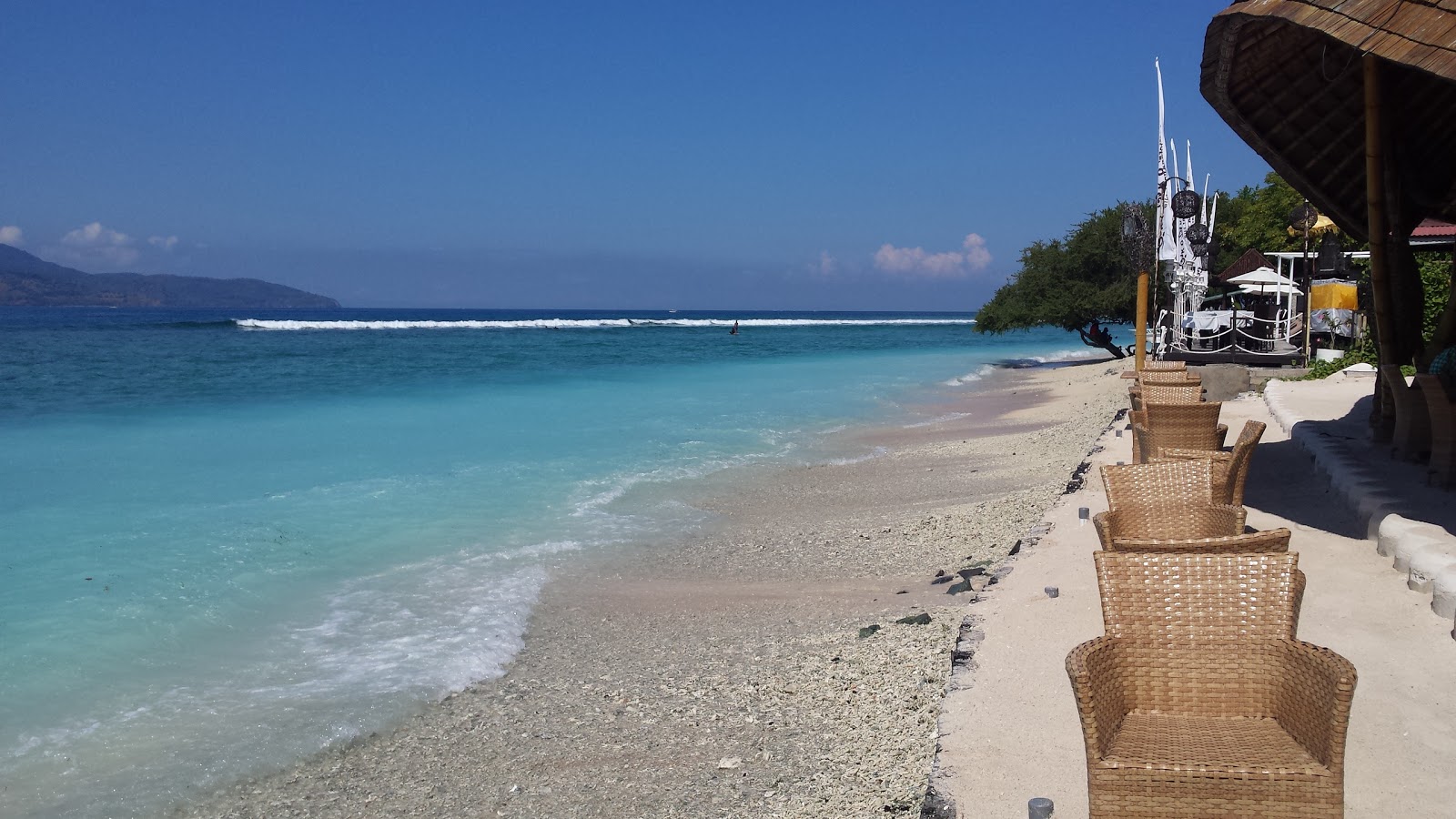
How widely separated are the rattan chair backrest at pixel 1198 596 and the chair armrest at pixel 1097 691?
0.52ft

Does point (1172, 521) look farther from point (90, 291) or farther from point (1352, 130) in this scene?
point (90, 291)

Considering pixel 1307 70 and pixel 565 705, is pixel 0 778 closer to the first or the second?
pixel 565 705

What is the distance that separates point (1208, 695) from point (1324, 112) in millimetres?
6150

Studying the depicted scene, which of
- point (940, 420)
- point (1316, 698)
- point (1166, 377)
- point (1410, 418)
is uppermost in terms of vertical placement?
point (1166, 377)

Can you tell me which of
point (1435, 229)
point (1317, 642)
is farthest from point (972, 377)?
point (1317, 642)

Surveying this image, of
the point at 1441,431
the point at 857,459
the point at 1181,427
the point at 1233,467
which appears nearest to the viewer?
the point at 1233,467

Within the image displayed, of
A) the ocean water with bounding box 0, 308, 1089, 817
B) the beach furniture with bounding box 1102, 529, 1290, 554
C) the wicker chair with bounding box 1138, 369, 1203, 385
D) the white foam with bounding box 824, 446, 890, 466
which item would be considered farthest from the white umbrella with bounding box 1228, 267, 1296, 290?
the beach furniture with bounding box 1102, 529, 1290, 554

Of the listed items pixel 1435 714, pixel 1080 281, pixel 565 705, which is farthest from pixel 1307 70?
pixel 1080 281

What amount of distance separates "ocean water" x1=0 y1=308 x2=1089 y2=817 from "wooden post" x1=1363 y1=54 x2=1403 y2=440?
5.30 metres

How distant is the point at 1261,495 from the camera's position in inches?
275

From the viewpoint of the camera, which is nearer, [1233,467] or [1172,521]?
[1172,521]

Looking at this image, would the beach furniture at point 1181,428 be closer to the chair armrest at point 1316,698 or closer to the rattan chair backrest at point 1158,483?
the rattan chair backrest at point 1158,483

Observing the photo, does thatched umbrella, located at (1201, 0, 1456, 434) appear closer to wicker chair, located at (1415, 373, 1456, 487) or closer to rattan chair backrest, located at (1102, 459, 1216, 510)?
wicker chair, located at (1415, 373, 1456, 487)

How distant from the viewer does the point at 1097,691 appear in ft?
8.53
